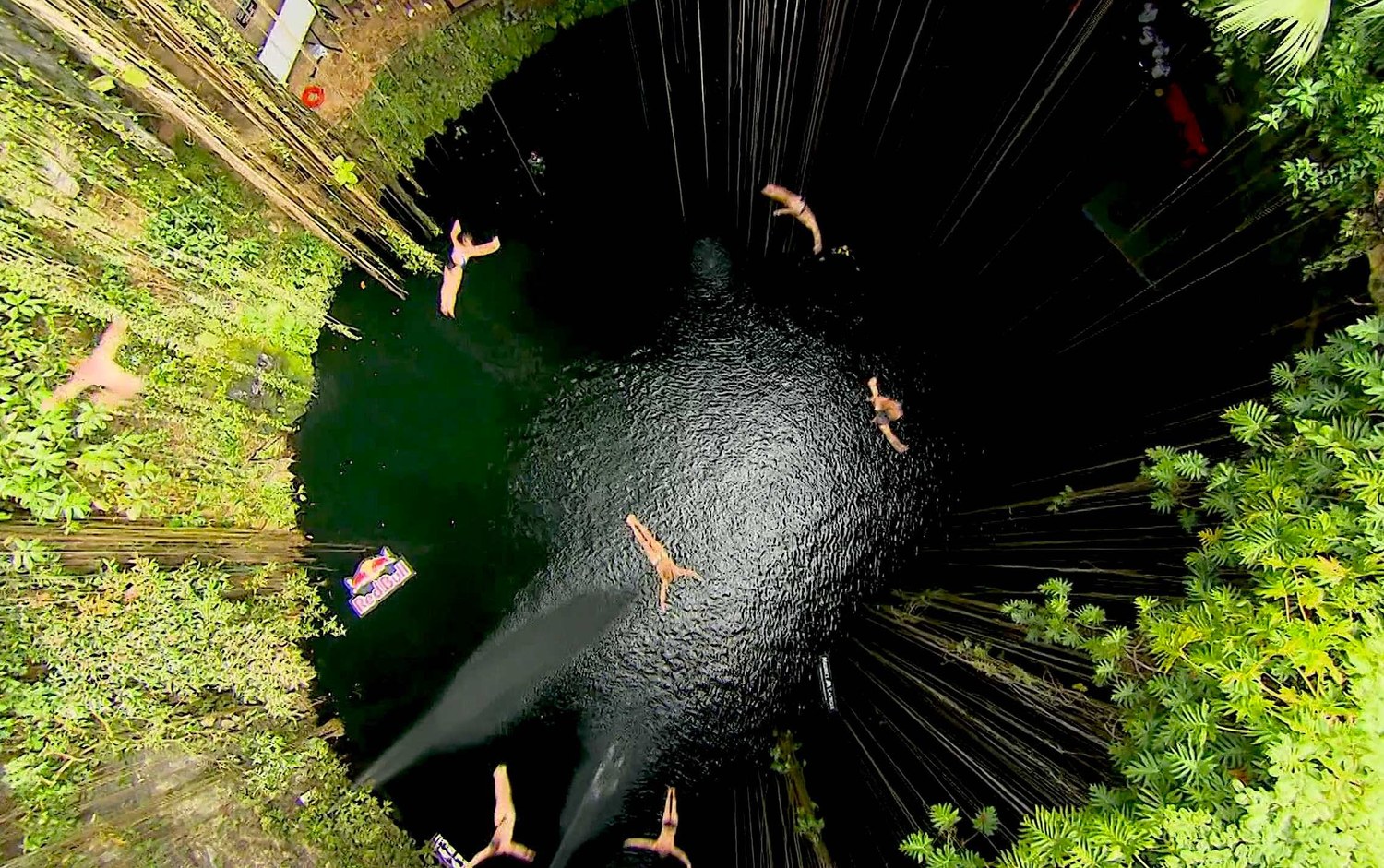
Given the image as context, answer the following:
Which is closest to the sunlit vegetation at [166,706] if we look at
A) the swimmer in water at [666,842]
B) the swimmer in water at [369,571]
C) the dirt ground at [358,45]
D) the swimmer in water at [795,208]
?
the swimmer in water at [369,571]

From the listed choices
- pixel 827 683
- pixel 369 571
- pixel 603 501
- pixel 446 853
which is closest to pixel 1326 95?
pixel 827 683

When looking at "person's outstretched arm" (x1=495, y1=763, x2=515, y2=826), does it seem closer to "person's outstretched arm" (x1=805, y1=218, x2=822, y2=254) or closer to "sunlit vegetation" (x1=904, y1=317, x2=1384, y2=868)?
"sunlit vegetation" (x1=904, y1=317, x2=1384, y2=868)

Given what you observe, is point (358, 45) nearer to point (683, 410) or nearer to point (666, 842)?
point (683, 410)

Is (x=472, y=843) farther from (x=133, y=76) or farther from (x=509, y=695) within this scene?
(x=133, y=76)

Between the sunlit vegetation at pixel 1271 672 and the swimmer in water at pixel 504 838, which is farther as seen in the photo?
the swimmer in water at pixel 504 838

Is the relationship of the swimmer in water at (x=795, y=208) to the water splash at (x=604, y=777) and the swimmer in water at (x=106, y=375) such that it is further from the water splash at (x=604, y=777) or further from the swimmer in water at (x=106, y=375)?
the swimmer in water at (x=106, y=375)
